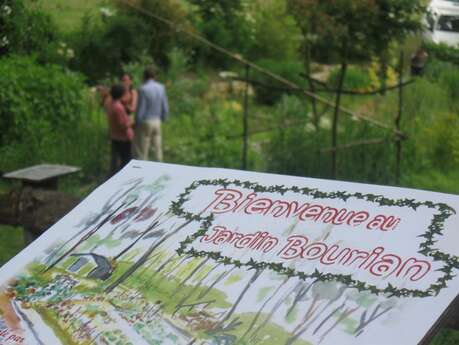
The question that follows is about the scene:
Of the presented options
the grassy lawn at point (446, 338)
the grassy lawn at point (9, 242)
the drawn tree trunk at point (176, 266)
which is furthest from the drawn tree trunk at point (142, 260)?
the grassy lawn at point (9, 242)

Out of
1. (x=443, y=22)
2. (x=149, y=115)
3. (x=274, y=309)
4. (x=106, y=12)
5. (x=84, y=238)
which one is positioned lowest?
(x=149, y=115)

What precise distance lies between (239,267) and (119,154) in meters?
6.85

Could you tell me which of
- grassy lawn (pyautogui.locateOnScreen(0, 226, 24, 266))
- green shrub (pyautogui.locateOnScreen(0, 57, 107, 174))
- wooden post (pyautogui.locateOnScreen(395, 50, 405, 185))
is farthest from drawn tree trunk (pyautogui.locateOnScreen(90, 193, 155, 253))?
green shrub (pyautogui.locateOnScreen(0, 57, 107, 174))

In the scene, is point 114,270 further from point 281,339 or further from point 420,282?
point 420,282

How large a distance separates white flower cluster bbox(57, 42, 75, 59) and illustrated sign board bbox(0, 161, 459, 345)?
677cm

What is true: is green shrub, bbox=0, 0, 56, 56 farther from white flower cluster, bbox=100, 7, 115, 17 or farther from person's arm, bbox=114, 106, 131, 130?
white flower cluster, bbox=100, 7, 115, 17

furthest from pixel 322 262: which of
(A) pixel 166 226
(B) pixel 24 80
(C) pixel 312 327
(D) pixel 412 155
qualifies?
(B) pixel 24 80

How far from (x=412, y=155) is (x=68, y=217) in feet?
18.6

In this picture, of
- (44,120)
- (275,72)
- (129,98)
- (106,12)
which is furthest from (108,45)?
(275,72)

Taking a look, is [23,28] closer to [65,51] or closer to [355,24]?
[65,51]

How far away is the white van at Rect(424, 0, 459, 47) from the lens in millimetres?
7656

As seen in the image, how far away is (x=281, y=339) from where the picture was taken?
2.98 metres

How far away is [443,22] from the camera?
8281 mm

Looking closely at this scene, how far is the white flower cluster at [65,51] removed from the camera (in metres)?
10.4
